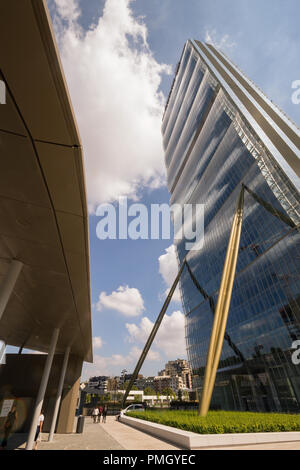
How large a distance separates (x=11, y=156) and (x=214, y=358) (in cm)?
1636

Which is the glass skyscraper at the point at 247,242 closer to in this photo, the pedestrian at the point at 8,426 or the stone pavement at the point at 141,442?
the stone pavement at the point at 141,442

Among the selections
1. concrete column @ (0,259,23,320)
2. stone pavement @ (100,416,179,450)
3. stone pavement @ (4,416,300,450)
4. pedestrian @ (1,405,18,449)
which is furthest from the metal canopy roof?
stone pavement @ (4,416,300,450)

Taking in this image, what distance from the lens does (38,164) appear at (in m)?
3.93

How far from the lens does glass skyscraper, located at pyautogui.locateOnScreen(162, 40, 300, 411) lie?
94.7 ft

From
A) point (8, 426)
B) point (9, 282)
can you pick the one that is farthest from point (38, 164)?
point (8, 426)

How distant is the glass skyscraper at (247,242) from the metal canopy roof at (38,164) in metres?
29.6

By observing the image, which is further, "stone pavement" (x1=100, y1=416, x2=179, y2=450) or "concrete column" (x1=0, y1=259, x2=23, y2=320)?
"stone pavement" (x1=100, y1=416, x2=179, y2=450)

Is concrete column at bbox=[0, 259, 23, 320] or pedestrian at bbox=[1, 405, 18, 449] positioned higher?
concrete column at bbox=[0, 259, 23, 320]

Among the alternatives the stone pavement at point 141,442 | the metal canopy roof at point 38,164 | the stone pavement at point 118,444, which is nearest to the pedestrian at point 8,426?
the stone pavement at point 118,444

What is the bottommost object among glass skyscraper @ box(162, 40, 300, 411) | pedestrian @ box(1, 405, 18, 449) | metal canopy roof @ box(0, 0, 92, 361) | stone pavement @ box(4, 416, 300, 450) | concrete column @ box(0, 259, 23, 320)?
stone pavement @ box(4, 416, 300, 450)

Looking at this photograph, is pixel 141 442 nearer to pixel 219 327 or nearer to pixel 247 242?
pixel 219 327

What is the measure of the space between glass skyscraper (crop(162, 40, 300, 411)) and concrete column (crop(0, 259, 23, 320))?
30370 mm

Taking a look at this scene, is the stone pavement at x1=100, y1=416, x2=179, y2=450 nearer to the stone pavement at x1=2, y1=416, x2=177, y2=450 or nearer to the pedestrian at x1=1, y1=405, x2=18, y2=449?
the stone pavement at x1=2, y1=416, x2=177, y2=450
